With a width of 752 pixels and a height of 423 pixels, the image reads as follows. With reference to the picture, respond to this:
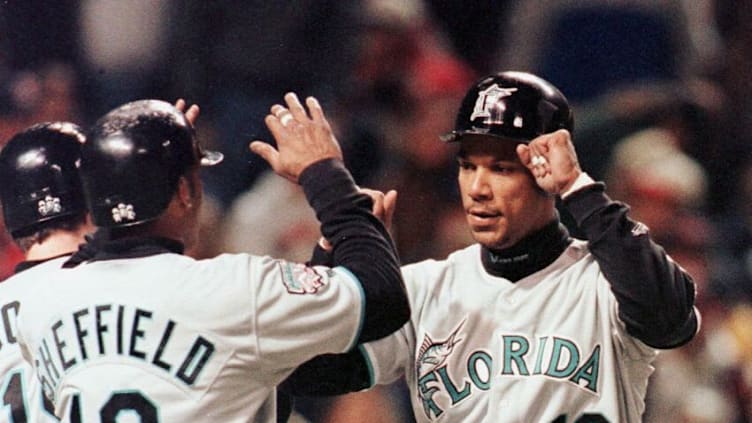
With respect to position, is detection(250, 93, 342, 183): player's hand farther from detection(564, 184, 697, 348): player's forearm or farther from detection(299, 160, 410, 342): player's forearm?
detection(564, 184, 697, 348): player's forearm

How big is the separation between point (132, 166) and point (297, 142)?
342 millimetres

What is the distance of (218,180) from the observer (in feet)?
15.0

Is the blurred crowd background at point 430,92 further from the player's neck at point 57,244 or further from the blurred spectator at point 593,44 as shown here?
the player's neck at point 57,244

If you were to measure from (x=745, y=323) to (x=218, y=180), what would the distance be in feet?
6.49

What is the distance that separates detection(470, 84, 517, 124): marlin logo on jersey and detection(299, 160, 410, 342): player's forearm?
0.33 m

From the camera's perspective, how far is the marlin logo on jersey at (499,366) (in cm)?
246

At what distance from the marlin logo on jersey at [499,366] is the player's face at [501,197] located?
0.21 metres

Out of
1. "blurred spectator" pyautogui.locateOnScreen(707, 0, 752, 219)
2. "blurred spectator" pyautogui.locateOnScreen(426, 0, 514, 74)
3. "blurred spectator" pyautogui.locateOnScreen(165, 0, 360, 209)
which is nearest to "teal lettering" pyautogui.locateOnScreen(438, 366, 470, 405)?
"blurred spectator" pyautogui.locateOnScreen(165, 0, 360, 209)

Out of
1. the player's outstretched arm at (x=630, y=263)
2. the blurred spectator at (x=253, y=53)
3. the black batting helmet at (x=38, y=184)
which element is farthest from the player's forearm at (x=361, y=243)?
the blurred spectator at (x=253, y=53)

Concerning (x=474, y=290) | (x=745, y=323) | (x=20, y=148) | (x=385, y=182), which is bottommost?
(x=745, y=323)

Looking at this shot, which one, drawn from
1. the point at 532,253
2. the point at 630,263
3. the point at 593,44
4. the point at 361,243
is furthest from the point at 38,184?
the point at 593,44

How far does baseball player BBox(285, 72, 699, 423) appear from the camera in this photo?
2383 millimetres

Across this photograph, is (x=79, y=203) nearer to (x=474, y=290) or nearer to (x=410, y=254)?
(x=474, y=290)

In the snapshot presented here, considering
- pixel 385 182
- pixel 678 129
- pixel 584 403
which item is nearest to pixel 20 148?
pixel 584 403
